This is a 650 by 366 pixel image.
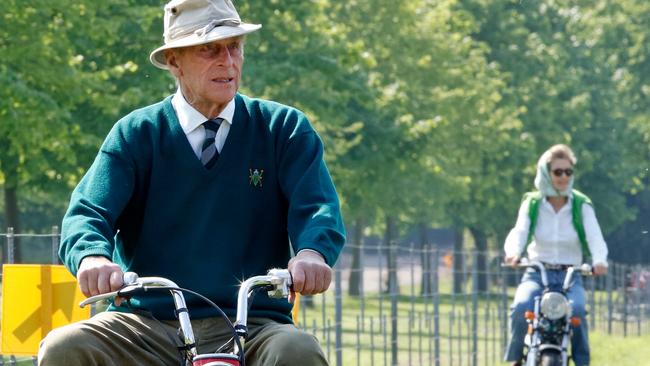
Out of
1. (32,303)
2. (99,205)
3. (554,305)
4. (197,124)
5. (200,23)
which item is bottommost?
(554,305)

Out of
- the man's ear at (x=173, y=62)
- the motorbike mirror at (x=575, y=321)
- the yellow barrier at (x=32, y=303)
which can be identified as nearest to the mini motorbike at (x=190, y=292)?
the man's ear at (x=173, y=62)

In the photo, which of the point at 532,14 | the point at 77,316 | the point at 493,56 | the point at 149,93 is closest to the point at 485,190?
the point at 493,56

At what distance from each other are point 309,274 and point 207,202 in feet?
2.24

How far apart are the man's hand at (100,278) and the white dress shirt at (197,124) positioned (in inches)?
34.4

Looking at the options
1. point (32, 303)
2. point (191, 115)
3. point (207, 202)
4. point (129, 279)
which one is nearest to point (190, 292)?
point (129, 279)

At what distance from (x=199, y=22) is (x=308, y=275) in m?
1.02

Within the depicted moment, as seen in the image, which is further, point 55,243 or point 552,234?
point 552,234

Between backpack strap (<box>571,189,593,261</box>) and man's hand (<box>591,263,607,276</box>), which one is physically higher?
backpack strap (<box>571,189,593,261</box>)

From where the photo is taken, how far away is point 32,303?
9359mm

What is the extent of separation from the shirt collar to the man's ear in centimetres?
6

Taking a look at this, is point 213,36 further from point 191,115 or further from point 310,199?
point 310,199

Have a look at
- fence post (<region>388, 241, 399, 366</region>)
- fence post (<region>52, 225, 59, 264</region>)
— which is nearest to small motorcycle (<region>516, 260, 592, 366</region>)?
fence post (<region>388, 241, 399, 366</region>)

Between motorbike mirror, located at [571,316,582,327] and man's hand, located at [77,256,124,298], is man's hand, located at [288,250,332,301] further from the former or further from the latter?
motorbike mirror, located at [571,316,582,327]

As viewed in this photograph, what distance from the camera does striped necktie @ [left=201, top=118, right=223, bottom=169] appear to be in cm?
576
